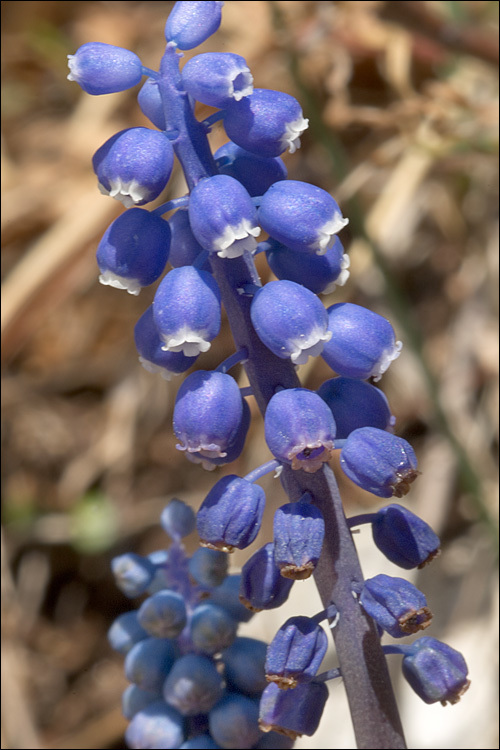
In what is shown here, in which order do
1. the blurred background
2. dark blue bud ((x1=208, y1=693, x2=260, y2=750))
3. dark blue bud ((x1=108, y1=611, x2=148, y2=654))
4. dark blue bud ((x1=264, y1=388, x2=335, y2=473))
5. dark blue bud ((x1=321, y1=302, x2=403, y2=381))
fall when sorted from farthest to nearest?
the blurred background, dark blue bud ((x1=108, y1=611, x2=148, y2=654)), dark blue bud ((x1=208, y1=693, x2=260, y2=750)), dark blue bud ((x1=321, y1=302, x2=403, y2=381)), dark blue bud ((x1=264, y1=388, x2=335, y2=473))

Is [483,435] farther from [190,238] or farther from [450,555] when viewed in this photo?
[190,238]

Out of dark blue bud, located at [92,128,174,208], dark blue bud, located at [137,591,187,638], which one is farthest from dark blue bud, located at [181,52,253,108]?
dark blue bud, located at [137,591,187,638]

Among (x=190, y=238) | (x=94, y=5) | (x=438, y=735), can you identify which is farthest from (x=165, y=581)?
(x=94, y=5)

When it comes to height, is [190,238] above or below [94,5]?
above

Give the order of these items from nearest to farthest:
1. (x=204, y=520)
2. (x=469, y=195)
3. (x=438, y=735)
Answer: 1. (x=204, y=520)
2. (x=438, y=735)
3. (x=469, y=195)

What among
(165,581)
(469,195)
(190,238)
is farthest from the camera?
(469,195)

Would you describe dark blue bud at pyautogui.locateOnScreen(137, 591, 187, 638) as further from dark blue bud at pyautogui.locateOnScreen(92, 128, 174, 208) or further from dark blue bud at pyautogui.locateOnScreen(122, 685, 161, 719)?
dark blue bud at pyautogui.locateOnScreen(92, 128, 174, 208)
